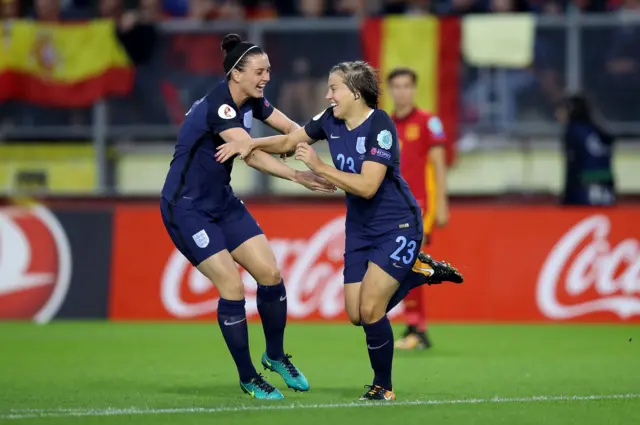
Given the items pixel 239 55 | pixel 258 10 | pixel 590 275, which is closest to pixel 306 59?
pixel 258 10

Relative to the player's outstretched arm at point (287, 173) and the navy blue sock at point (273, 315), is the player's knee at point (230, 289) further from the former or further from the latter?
the player's outstretched arm at point (287, 173)

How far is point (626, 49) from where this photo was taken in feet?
52.4

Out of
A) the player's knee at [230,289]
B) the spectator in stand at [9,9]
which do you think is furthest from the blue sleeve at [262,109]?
the spectator in stand at [9,9]

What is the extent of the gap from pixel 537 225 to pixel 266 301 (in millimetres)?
5979

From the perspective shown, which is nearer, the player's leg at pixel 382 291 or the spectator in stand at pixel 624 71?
the player's leg at pixel 382 291

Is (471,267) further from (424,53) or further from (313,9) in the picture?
(313,9)

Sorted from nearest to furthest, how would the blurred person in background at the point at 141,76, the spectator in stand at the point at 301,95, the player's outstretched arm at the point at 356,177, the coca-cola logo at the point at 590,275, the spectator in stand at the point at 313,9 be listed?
the player's outstretched arm at the point at 356,177
the coca-cola logo at the point at 590,275
the spectator in stand at the point at 301,95
the blurred person in background at the point at 141,76
the spectator in stand at the point at 313,9

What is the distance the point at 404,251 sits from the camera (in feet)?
27.5

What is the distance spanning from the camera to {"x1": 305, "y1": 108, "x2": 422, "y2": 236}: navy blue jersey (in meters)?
8.28

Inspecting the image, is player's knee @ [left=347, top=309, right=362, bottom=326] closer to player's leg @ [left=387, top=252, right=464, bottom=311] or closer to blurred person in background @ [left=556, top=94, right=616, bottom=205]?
player's leg @ [left=387, top=252, right=464, bottom=311]

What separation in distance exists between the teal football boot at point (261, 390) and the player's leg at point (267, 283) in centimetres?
42

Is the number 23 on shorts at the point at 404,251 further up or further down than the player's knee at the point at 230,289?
further up

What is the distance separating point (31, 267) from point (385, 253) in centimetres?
734

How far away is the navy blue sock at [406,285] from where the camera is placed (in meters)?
8.53
